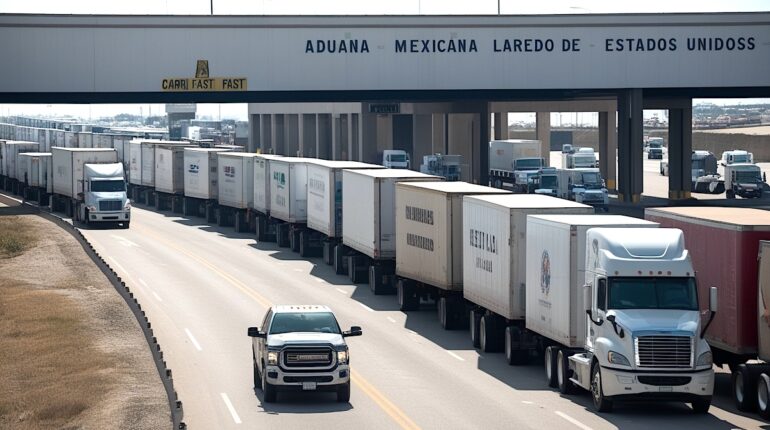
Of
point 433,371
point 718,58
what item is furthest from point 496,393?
point 718,58

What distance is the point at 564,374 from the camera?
94.8ft

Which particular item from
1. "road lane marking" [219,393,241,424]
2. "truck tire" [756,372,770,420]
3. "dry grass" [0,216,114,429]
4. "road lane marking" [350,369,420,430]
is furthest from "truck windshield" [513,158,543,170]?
"truck tire" [756,372,770,420]

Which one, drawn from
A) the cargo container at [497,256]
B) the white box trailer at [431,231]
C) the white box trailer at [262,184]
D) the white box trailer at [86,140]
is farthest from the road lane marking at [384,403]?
the white box trailer at [86,140]

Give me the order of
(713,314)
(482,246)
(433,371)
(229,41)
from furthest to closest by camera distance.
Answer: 1. (229,41)
2. (482,246)
3. (433,371)
4. (713,314)

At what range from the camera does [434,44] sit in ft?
245

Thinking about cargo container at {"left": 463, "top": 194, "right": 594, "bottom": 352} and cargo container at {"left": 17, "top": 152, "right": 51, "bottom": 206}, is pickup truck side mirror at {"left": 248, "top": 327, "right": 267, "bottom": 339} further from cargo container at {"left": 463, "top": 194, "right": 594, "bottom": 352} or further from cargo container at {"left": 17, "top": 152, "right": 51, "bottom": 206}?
cargo container at {"left": 17, "top": 152, "right": 51, "bottom": 206}

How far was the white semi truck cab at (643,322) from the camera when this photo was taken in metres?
25.8

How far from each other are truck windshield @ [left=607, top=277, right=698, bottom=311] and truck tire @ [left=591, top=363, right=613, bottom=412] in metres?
1.33

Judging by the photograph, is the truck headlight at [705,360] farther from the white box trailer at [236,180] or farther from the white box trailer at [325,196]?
the white box trailer at [236,180]

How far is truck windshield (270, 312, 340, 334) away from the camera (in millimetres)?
27641

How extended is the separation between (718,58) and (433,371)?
51.8 meters

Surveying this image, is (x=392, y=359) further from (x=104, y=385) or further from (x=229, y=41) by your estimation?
(x=229, y=41)

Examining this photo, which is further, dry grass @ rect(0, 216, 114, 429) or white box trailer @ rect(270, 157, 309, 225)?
white box trailer @ rect(270, 157, 309, 225)

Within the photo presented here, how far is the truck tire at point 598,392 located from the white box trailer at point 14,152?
7709cm
